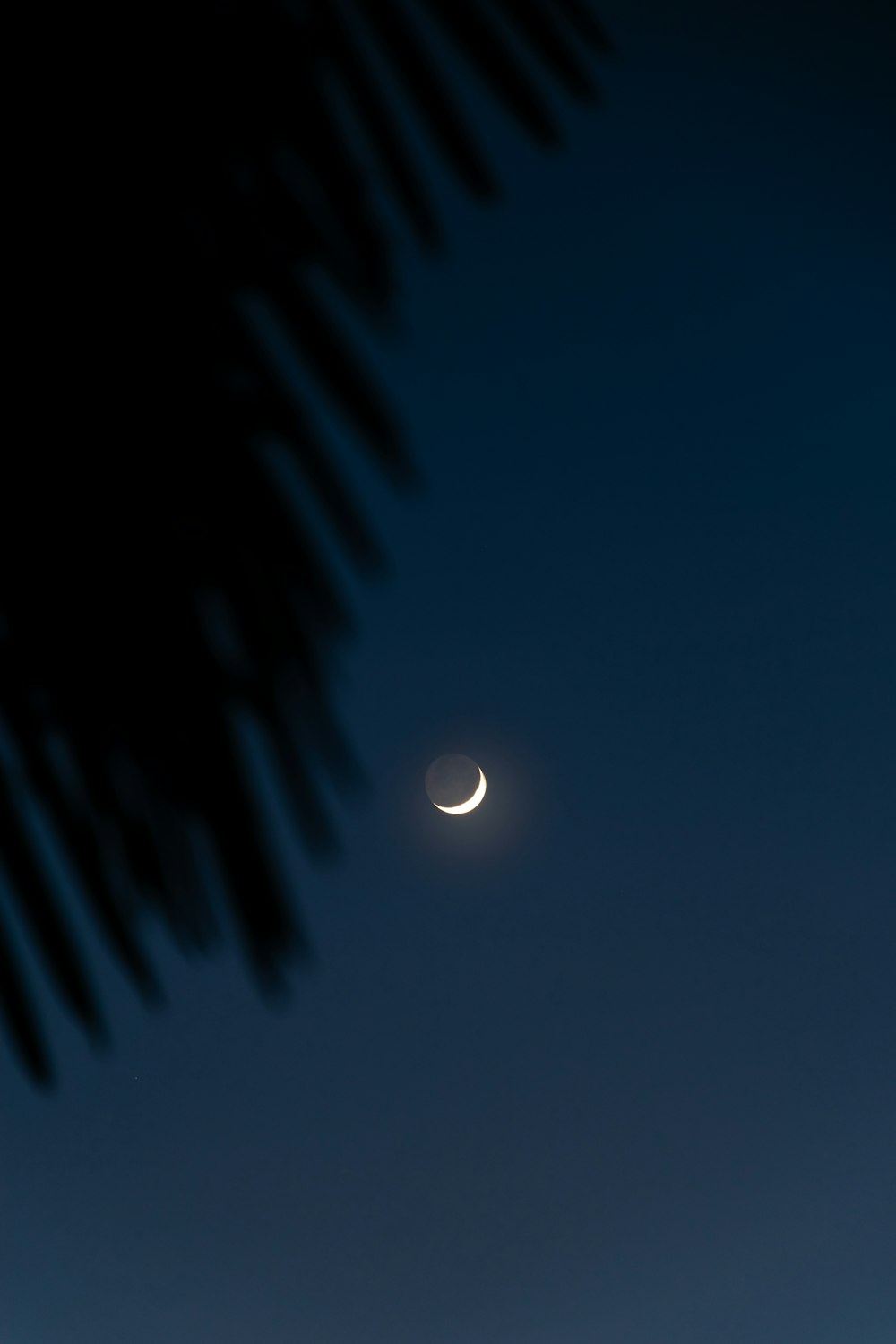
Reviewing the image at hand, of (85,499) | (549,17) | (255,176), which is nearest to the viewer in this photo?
(85,499)

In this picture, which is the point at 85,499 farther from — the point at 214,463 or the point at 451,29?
the point at 451,29

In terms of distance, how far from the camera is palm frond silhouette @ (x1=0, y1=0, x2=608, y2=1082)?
711mm

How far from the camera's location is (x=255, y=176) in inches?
31.8

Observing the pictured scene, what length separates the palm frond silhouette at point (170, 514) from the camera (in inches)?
28.0

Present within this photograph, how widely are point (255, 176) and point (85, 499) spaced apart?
31cm

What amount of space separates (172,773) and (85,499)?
0.20m

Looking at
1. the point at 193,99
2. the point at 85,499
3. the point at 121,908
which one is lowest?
the point at 121,908

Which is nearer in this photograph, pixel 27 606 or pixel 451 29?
pixel 27 606

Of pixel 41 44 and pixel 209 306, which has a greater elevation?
pixel 41 44

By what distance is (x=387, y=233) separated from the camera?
0.82m

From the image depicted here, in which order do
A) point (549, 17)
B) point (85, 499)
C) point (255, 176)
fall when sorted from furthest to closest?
1. point (549, 17)
2. point (255, 176)
3. point (85, 499)

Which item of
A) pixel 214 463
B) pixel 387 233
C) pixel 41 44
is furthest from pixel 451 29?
pixel 214 463

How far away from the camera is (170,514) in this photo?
0.74 meters

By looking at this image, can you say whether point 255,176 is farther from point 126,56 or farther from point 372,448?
point 372,448
